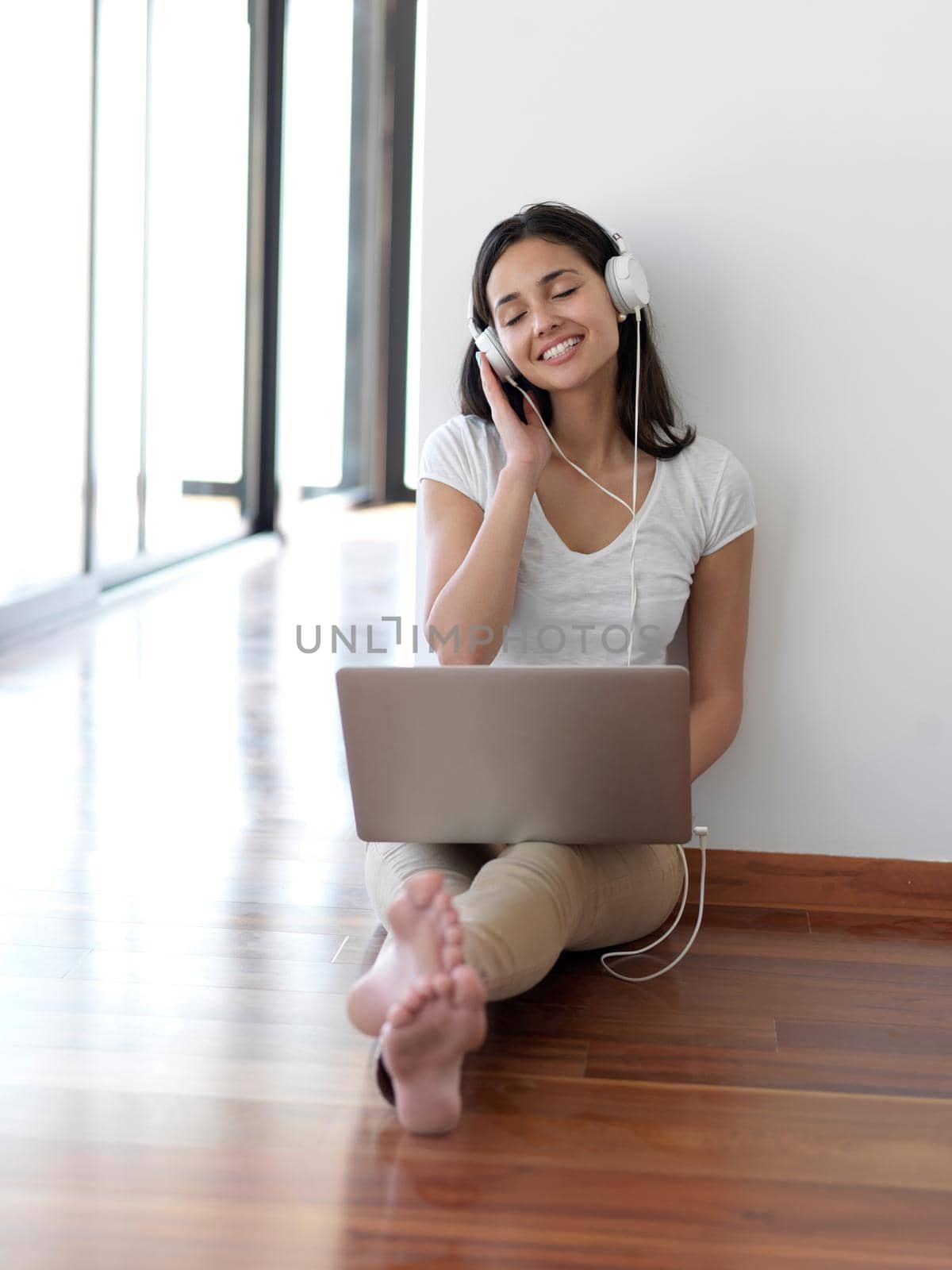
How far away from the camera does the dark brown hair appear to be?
190 cm

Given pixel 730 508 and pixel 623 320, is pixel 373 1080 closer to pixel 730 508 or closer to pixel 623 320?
pixel 730 508

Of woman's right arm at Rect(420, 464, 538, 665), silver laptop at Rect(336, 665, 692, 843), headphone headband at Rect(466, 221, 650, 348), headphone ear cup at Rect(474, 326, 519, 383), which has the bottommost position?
silver laptop at Rect(336, 665, 692, 843)

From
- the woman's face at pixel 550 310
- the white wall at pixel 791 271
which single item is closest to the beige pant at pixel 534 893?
the white wall at pixel 791 271

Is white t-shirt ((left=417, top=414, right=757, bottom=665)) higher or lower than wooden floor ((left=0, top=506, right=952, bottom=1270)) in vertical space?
higher

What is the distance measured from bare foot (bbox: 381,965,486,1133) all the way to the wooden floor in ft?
0.11

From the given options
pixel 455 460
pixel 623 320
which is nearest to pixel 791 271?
pixel 623 320

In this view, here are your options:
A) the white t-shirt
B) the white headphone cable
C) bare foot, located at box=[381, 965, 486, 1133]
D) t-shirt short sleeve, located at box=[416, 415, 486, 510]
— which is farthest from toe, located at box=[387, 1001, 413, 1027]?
t-shirt short sleeve, located at box=[416, 415, 486, 510]

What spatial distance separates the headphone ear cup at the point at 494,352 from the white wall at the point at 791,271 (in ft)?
0.55

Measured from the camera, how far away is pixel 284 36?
652 cm

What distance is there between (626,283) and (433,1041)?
42.0 inches

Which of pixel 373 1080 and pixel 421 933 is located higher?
pixel 421 933

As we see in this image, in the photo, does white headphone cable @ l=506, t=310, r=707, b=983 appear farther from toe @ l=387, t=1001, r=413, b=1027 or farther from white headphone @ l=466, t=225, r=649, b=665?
toe @ l=387, t=1001, r=413, b=1027

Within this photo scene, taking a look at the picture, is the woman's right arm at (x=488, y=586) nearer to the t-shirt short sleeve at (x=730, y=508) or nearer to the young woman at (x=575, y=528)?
the young woman at (x=575, y=528)

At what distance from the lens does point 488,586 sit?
6.16ft
